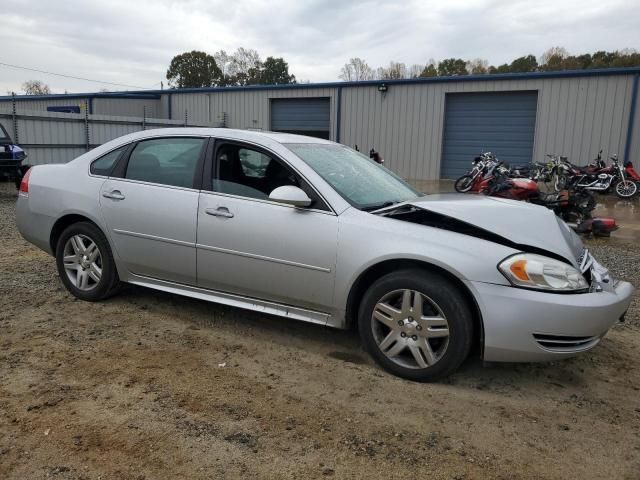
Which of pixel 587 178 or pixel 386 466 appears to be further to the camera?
pixel 587 178

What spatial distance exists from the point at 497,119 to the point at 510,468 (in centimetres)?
1792

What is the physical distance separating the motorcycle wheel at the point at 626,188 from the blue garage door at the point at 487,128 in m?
3.95

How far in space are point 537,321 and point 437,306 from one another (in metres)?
0.55

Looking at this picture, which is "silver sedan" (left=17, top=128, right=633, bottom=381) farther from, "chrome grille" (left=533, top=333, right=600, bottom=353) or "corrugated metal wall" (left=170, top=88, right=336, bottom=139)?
"corrugated metal wall" (left=170, top=88, right=336, bottom=139)

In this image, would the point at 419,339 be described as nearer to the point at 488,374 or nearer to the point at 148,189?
the point at 488,374

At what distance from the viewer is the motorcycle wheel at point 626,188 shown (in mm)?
14547

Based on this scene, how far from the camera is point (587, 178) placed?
48.7ft

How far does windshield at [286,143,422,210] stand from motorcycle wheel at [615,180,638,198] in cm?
1259

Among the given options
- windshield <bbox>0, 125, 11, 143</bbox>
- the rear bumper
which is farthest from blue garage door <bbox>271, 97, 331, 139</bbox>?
the rear bumper

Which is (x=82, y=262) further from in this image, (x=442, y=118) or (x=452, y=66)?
(x=452, y=66)

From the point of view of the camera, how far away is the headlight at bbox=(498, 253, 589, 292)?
10.0 ft

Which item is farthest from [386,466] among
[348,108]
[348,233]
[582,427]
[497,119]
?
[348,108]

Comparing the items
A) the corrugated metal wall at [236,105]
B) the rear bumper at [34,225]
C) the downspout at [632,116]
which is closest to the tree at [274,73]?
the corrugated metal wall at [236,105]

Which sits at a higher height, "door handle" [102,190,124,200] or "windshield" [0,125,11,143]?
"windshield" [0,125,11,143]
